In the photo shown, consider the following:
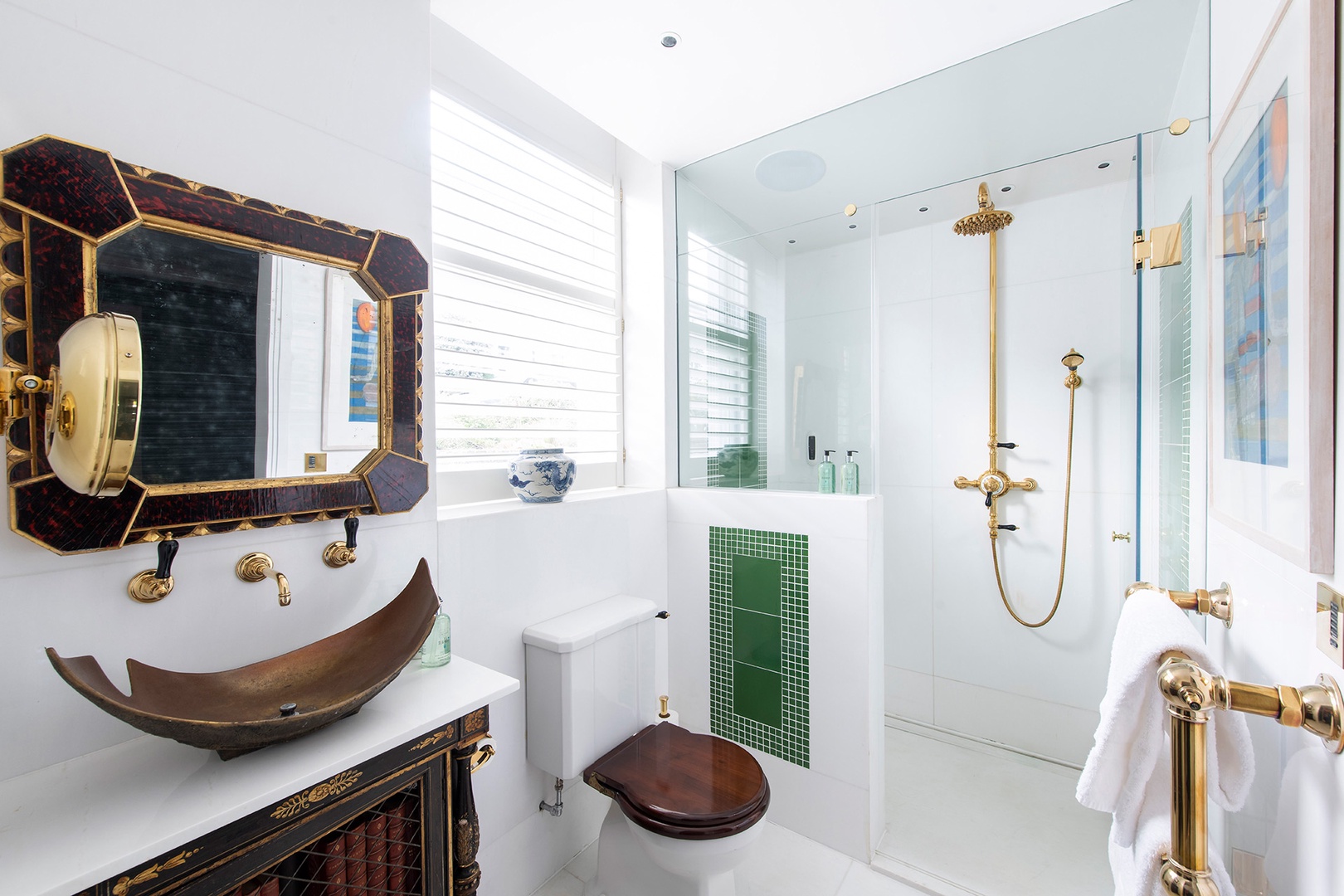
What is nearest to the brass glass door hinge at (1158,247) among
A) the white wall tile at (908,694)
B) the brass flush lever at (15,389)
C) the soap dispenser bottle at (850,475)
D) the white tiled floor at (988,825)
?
the soap dispenser bottle at (850,475)

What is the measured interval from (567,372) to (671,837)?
1.50 meters

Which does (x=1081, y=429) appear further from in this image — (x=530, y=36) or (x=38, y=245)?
(x=38, y=245)

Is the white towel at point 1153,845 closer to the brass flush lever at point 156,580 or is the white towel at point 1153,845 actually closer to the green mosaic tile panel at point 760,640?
the green mosaic tile panel at point 760,640

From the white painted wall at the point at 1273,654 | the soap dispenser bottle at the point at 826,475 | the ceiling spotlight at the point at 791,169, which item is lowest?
the white painted wall at the point at 1273,654

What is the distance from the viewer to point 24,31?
34.5 inches

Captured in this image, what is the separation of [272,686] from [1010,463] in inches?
101

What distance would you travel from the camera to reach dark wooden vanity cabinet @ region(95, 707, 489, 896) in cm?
75

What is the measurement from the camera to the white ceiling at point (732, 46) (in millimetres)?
1494

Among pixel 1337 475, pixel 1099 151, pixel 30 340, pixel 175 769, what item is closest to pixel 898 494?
pixel 1099 151

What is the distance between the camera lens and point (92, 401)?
0.76 m

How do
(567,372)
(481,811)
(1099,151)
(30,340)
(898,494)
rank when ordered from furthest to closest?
(898,494) < (567,372) < (1099,151) < (481,811) < (30,340)

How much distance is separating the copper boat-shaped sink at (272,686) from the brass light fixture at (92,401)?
245mm

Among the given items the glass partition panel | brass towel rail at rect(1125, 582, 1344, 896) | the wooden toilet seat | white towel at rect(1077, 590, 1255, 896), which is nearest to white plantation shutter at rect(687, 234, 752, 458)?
the glass partition panel

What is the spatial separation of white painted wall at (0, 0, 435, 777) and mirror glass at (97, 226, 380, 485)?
143mm
